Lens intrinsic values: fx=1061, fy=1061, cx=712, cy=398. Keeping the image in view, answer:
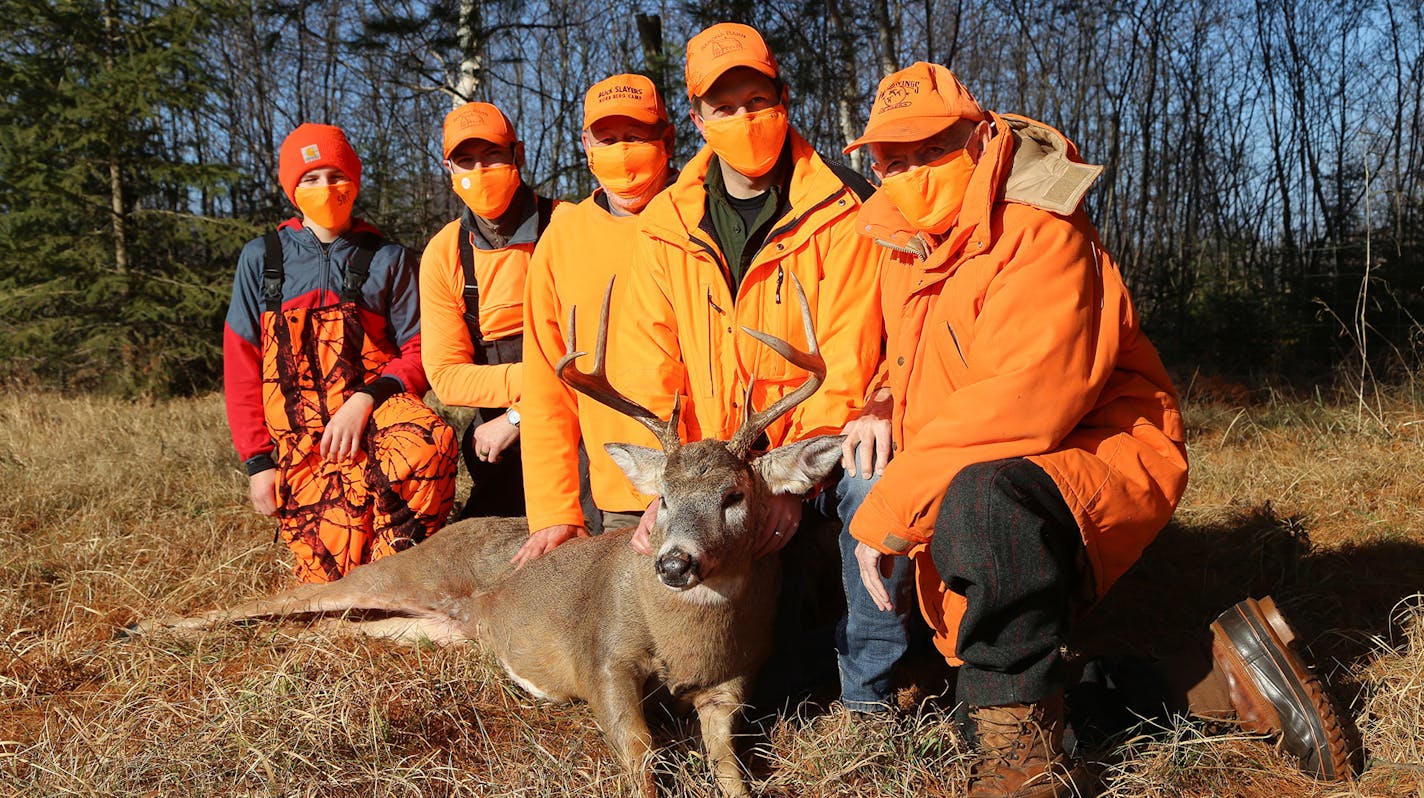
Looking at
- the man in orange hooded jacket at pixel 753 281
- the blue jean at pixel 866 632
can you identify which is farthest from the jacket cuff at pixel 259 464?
the blue jean at pixel 866 632

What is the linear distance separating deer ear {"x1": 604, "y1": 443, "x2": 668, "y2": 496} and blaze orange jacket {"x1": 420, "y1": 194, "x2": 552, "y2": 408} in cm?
124

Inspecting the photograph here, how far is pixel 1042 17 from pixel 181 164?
32.1 feet

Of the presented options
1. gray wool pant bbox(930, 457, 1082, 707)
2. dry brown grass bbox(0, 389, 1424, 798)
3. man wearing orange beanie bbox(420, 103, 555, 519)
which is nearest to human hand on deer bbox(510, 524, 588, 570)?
Result: dry brown grass bbox(0, 389, 1424, 798)

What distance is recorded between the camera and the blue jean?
300cm

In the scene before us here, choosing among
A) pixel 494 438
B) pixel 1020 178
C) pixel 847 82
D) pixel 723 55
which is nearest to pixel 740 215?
pixel 723 55

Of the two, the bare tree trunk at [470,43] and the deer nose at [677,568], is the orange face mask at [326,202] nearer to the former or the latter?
the deer nose at [677,568]

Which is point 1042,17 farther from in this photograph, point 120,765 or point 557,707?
point 120,765

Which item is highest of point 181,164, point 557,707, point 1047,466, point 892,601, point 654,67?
point 654,67

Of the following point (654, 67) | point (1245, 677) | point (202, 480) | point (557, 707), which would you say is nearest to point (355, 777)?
point (557, 707)

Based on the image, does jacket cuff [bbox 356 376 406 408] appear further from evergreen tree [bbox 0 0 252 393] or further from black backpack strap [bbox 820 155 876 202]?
evergreen tree [bbox 0 0 252 393]

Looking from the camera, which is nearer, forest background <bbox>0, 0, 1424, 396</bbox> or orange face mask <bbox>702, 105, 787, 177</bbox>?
orange face mask <bbox>702, 105, 787, 177</bbox>

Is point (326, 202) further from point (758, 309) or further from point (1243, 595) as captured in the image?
point (1243, 595)

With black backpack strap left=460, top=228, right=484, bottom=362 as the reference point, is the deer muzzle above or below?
below

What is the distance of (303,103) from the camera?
17.3 meters
